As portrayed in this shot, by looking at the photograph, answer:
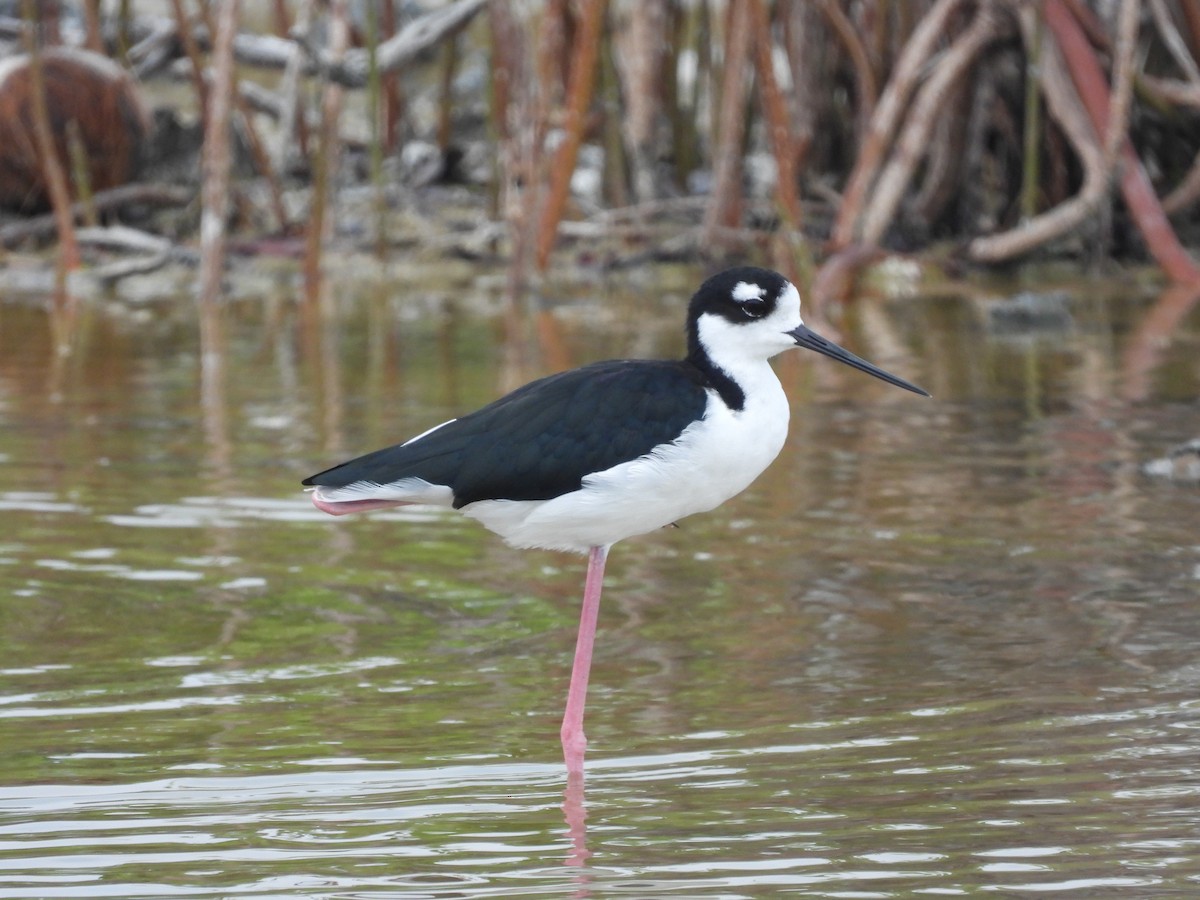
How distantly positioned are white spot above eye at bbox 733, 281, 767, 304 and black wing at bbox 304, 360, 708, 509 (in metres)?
0.19

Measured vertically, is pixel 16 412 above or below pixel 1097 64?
below

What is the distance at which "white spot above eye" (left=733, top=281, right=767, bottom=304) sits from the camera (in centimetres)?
484

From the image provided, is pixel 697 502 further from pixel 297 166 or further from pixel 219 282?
pixel 297 166

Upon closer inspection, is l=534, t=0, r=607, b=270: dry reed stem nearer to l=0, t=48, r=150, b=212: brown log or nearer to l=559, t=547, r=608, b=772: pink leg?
l=0, t=48, r=150, b=212: brown log

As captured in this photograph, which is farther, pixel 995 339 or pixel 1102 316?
pixel 1102 316

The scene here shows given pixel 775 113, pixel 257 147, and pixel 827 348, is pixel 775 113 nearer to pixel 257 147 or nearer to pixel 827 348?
pixel 257 147

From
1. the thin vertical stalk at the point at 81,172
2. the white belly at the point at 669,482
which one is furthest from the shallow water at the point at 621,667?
the thin vertical stalk at the point at 81,172

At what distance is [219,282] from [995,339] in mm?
4620

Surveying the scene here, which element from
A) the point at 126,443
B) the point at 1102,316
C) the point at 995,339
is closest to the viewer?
the point at 126,443

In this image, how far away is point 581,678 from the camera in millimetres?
4645

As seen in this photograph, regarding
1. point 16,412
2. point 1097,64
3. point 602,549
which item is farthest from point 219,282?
point 602,549

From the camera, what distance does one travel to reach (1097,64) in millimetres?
12719

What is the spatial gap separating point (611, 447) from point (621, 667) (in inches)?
31.6

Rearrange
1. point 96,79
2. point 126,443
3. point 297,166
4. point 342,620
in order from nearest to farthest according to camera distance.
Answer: point 342,620 → point 126,443 → point 96,79 → point 297,166
